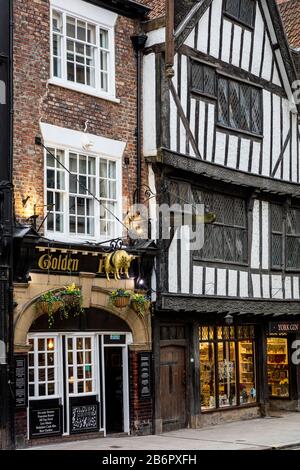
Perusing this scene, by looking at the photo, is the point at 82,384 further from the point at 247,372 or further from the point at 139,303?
the point at 247,372

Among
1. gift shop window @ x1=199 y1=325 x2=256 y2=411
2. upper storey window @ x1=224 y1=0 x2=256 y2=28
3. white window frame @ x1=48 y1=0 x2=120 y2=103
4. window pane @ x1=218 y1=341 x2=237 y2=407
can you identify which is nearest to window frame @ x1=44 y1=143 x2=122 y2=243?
white window frame @ x1=48 y1=0 x2=120 y2=103

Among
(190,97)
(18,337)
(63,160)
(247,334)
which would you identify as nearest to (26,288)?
(18,337)

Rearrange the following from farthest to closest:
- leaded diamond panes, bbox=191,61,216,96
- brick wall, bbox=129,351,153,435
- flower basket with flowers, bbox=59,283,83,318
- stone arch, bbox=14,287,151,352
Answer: leaded diamond panes, bbox=191,61,216,96 < brick wall, bbox=129,351,153,435 < flower basket with flowers, bbox=59,283,83,318 < stone arch, bbox=14,287,151,352

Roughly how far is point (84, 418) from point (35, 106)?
635 cm

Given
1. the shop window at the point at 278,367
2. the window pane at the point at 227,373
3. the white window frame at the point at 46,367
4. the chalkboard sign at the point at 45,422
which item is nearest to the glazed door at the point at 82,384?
the white window frame at the point at 46,367

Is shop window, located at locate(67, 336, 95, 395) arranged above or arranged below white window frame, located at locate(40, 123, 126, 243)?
below

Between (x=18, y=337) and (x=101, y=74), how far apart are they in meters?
6.15

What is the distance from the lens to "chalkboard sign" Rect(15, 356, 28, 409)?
1639cm

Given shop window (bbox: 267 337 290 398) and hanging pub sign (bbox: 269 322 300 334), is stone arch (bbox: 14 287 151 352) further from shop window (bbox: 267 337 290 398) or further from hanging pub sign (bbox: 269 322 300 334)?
shop window (bbox: 267 337 290 398)

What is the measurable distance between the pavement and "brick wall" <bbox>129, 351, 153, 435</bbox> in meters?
0.29

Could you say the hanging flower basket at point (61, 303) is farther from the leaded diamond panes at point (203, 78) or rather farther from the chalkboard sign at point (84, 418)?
the leaded diamond panes at point (203, 78)

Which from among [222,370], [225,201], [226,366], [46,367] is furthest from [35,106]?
[226,366]

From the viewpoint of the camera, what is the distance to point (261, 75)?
76.5 feet
